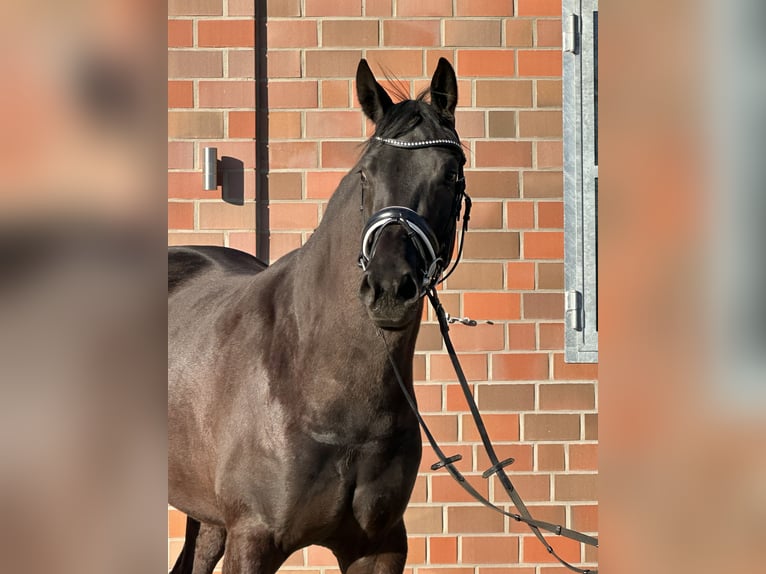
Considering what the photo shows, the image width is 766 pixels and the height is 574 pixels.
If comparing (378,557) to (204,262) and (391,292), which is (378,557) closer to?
(391,292)

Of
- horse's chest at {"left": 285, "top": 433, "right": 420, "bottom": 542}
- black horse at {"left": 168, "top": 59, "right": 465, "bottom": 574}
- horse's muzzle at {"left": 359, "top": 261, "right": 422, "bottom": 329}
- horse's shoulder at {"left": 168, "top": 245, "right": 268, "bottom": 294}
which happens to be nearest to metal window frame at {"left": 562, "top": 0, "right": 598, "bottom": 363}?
horse's shoulder at {"left": 168, "top": 245, "right": 268, "bottom": 294}

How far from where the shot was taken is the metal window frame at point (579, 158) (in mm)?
3678

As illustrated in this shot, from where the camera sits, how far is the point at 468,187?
3.74m

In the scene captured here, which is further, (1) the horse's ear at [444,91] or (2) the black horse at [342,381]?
(1) the horse's ear at [444,91]

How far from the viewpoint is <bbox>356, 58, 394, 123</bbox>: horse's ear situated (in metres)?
2.33

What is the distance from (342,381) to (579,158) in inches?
71.6

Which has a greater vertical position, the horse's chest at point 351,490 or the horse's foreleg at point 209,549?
the horse's chest at point 351,490

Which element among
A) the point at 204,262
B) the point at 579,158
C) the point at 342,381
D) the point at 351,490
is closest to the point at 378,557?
the point at 351,490

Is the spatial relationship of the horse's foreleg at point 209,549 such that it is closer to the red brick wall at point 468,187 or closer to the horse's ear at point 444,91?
the red brick wall at point 468,187

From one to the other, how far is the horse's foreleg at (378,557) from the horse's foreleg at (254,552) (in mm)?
194

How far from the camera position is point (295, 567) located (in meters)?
3.67

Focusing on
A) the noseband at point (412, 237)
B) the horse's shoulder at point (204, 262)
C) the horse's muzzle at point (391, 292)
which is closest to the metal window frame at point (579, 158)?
the horse's shoulder at point (204, 262)
